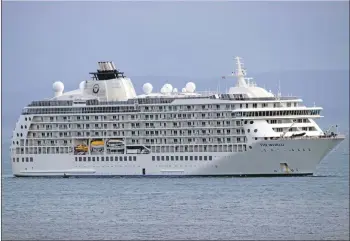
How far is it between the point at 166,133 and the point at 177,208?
544 inches

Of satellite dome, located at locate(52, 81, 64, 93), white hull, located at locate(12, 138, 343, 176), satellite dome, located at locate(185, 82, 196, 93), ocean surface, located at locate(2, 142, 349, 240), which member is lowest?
ocean surface, located at locate(2, 142, 349, 240)

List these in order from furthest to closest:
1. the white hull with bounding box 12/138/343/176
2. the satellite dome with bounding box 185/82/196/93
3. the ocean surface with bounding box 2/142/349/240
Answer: the satellite dome with bounding box 185/82/196/93 < the white hull with bounding box 12/138/343/176 < the ocean surface with bounding box 2/142/349/240

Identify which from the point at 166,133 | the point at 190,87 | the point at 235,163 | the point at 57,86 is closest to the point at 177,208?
the point at 235,163

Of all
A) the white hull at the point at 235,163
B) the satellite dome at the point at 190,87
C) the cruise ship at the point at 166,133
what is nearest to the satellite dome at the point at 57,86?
the cruise ship at the point at 166,133

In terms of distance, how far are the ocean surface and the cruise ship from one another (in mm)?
1036

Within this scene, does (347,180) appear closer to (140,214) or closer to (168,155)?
(168,155)

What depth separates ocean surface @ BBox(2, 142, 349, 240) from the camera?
43719 mm

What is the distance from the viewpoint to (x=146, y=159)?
63.6m

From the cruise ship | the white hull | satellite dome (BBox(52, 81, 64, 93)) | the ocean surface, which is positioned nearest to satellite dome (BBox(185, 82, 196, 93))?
the cruise ship

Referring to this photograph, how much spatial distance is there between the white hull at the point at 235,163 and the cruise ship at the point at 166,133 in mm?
45

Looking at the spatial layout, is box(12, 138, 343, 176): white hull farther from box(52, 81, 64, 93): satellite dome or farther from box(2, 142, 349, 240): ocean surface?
box(52, 81, 64, 93): satellite dome

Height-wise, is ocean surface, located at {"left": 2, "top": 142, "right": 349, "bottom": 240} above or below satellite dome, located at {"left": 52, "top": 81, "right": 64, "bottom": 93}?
below

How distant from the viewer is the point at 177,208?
50.4m

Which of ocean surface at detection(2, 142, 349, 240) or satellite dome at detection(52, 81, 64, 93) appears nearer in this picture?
ocean surface at detection(2, 142, 349, 240)
